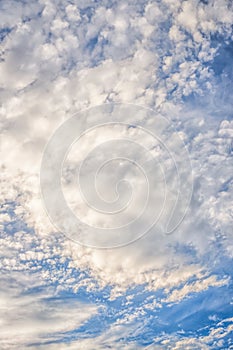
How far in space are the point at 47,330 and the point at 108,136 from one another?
24604 millimetres

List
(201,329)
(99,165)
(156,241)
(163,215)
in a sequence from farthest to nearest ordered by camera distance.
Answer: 1. (201,329)
2. (156,241)
3. (163,215)
4. (99,165)

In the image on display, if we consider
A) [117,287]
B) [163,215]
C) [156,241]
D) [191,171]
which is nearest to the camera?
[191,171]

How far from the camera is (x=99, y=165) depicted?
22.5 meters

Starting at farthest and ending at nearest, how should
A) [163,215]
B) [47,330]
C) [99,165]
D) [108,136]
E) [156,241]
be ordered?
[47,330]
[156,241]
[163,215]
[99,165]
[108,136]

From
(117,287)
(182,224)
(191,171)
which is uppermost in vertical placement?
(191,171)

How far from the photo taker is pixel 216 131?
73.2 ft

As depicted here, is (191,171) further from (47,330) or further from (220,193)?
(47,330)

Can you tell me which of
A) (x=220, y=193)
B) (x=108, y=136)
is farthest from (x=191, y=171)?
(x=108, y=136)

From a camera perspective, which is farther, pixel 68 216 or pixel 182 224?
pixel 182 224

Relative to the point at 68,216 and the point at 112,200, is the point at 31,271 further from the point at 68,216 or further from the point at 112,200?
the point at 112,200

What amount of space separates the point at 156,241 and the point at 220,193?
7.19 meters

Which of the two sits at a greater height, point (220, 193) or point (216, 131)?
point (216, 131)

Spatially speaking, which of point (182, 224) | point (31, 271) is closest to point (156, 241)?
point (182, 224)

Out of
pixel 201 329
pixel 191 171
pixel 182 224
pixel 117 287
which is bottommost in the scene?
pixel 201 329
